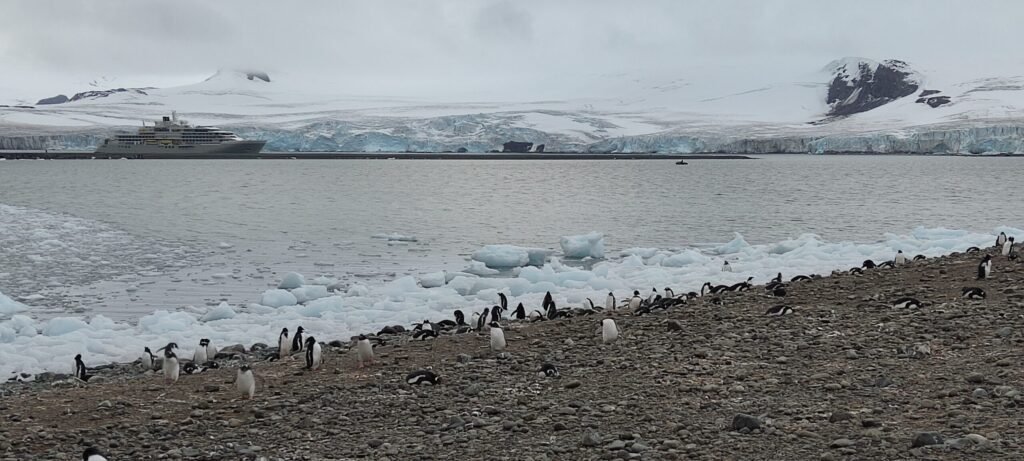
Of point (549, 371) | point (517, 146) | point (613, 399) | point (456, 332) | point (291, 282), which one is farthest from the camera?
point (517, 146)

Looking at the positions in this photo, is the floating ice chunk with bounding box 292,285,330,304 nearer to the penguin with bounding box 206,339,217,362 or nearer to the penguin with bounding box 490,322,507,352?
the penguin with bounding box 206,339,217,362

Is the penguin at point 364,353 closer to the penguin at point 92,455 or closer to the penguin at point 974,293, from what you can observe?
the penguin at point 92,455

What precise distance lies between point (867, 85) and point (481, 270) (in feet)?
548

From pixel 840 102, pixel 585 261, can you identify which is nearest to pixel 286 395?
pixel 585 261

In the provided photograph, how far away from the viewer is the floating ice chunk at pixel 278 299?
1363 cm

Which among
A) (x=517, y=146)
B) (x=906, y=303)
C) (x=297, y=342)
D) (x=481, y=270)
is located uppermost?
(x=517, y=146)

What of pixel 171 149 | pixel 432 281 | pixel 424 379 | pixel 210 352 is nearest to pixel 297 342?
pixel 210 352

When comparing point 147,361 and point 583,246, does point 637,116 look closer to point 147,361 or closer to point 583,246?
point 583,246

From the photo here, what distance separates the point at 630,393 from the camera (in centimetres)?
711

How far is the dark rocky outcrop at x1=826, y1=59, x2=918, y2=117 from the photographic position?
162625 mm

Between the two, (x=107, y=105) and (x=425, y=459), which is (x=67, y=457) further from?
(x=107, y=105)

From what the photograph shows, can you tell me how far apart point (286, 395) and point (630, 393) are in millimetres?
2872

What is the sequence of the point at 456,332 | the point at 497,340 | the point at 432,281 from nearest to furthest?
the point at 497,340, the point at 456,332, the point at 432,281

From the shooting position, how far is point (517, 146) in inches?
4488
